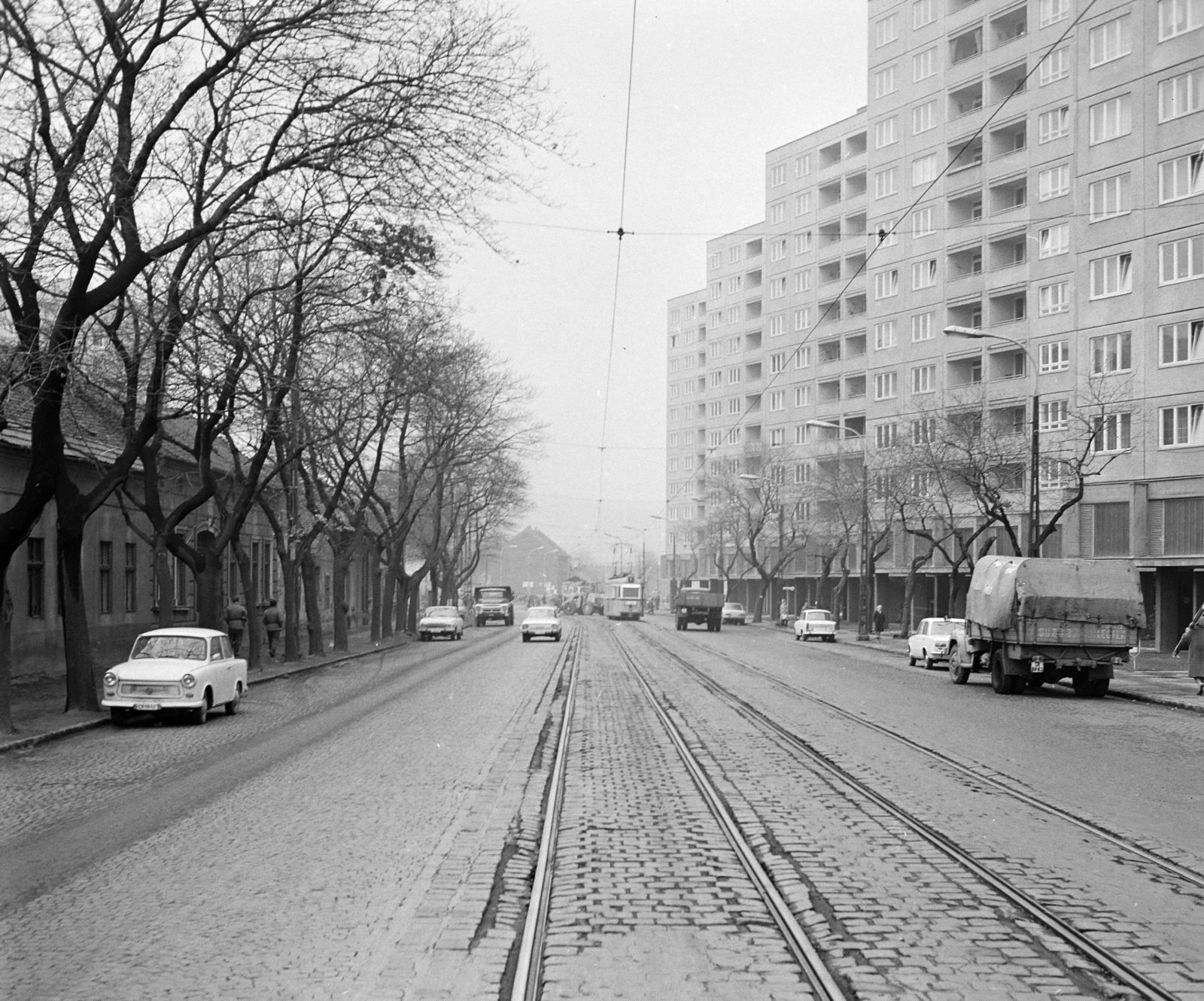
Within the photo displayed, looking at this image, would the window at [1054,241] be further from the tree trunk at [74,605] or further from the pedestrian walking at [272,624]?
the tree trunk at [74,605]

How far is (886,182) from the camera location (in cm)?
7138

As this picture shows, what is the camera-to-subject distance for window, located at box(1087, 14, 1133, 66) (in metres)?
49.4

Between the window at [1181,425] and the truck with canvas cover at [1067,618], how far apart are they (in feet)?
69.7

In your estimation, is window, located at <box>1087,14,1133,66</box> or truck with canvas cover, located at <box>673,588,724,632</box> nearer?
window, located at <box>1087,14,1133,66</box>

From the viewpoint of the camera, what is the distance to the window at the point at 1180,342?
45562mm

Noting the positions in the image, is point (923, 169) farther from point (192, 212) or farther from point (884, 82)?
point (192, 212)

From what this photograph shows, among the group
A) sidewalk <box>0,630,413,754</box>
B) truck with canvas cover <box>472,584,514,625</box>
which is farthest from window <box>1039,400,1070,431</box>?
truck with canvas cover <box>472,584,514,625</box>

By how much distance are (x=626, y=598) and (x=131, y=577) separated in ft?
180

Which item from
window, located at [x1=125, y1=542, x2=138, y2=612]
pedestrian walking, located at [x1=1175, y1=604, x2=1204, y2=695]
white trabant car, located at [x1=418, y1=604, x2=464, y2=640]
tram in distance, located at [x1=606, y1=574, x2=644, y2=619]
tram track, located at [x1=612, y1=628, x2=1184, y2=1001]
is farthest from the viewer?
tram in distance, located at [x1=606, y1=574, x2=644, y2=619]

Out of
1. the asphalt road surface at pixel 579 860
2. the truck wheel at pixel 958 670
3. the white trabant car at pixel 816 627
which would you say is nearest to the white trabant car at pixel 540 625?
the white trabant car at pixel 816 627

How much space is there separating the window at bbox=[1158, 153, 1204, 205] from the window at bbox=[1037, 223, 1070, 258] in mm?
8088

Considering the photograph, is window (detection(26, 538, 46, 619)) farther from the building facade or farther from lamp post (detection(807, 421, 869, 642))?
lamp post (detection(807, 421, 869, 642))

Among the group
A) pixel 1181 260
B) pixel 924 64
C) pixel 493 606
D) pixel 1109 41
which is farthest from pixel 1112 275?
pixel 493 606

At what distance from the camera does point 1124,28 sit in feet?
162
